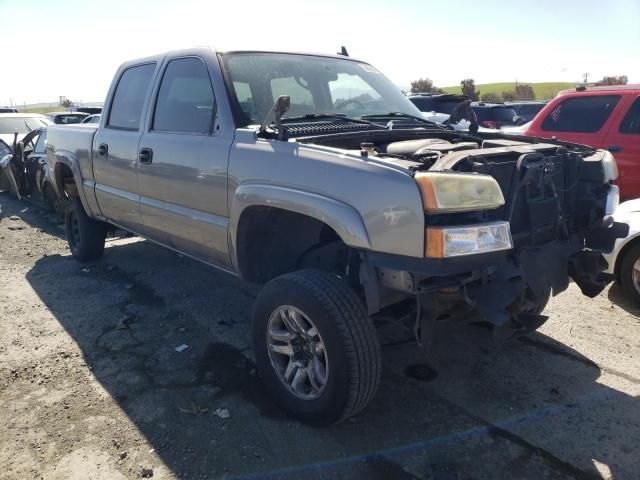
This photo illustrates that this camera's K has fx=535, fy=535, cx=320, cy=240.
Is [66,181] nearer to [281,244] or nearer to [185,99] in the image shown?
[185,99]

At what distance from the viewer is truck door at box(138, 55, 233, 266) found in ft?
11.2

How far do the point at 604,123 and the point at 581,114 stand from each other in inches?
13.6

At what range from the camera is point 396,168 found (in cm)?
244

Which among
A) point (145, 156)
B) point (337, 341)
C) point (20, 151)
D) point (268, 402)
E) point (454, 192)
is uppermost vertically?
point (454, 192)

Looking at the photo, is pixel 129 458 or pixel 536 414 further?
pixel 536 414

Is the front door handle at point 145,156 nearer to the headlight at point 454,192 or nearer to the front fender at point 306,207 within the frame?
the front fender at point 306,207

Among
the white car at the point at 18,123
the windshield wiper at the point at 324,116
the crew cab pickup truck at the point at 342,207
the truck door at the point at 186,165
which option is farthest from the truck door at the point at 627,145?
the white car at the point at 18,123

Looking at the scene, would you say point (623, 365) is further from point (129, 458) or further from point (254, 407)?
point (129, 458)

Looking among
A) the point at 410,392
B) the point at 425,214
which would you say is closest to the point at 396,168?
the point at 425,214

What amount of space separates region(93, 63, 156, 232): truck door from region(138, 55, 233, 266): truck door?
20 centimetres

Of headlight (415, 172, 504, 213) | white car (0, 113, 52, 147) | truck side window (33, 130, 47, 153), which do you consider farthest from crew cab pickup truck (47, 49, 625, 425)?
white car (0, 113, 52, 147)

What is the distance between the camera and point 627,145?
6.04 metres

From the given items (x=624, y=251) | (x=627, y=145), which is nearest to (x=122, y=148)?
(x=624, y=251)

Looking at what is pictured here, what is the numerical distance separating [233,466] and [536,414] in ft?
5.51
